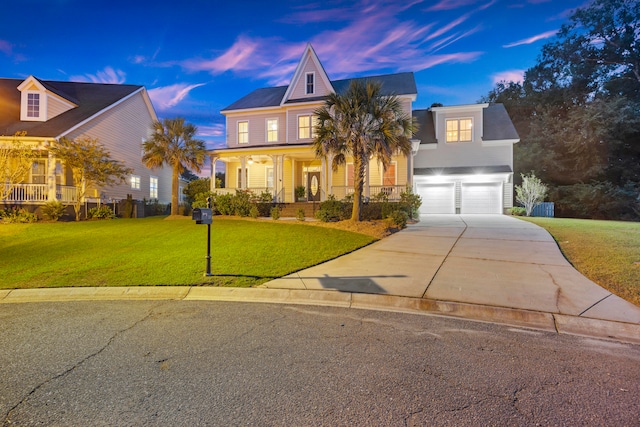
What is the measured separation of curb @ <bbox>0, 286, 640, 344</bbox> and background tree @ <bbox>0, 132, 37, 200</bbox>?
12746 millimetres

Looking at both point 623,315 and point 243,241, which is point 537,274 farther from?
point 243,241

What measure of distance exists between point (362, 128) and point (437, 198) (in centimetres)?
1189

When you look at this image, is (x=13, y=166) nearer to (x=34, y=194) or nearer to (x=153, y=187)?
(x=34, y=194)

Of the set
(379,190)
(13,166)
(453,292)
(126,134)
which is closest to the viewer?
(453,292)

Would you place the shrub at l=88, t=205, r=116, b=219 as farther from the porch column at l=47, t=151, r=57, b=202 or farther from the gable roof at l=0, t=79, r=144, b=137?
the gable roof at l=0, t=79, r=144, b=137

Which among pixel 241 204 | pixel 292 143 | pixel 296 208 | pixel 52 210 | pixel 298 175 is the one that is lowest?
pixel 52 210

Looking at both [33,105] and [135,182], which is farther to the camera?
[135,182]

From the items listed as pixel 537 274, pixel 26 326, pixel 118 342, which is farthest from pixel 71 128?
pixel 537 274

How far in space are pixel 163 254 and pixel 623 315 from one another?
893 cm

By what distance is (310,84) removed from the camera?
66.9 ft

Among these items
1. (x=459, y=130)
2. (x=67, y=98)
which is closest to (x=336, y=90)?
(x=459, y=130)

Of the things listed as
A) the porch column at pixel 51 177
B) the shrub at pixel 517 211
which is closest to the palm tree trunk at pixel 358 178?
the shrub at pixel 517 211

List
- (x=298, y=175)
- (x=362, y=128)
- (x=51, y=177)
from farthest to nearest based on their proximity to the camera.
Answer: (x=298, y=175) → (x=51, y=177) → (x=362, y=128)

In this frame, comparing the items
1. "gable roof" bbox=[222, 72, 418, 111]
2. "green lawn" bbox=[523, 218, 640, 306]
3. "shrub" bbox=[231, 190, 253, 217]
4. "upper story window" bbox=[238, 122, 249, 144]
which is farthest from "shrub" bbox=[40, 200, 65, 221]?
"green lawn" bbox=[523, 218, 640, 306]
